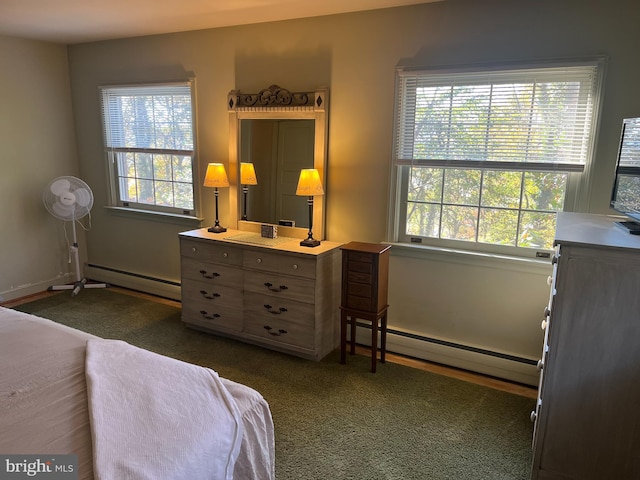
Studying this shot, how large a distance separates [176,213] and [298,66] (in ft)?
5.88

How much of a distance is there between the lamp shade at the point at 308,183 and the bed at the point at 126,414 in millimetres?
1706

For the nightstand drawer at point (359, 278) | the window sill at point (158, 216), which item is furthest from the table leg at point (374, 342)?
the window sill at point (158, 216)

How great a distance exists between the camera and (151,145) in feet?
13.6

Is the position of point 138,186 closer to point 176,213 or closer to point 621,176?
point 176,213

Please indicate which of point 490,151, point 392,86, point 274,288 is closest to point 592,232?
point 490,151

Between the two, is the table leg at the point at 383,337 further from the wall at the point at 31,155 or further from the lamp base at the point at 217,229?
the wall at the point at 31,155

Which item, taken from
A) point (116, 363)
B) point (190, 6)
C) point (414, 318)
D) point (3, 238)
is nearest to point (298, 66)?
point (190, 6)

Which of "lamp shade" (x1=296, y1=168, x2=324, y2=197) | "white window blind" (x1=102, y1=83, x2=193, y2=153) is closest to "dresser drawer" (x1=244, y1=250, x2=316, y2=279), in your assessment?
"lamp shade" (x1=296, y1=168, x2=324, y2=197)

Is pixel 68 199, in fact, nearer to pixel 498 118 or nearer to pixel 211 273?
pixel 211 273

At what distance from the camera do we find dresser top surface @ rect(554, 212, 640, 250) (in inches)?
68.2

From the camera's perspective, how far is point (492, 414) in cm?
253

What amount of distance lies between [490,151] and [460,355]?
1.36m

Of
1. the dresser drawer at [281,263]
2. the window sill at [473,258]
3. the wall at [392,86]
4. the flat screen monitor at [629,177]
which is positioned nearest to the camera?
the flat screen monitor at [629,177]

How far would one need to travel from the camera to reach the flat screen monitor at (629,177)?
1983mm
